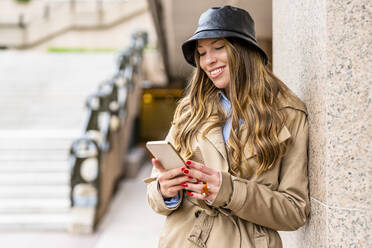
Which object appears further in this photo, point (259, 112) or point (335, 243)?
point (259, 112)

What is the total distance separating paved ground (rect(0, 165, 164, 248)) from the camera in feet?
17.8

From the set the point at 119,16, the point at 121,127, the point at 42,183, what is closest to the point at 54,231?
the point at 42,183

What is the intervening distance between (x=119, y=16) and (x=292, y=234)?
23.4m

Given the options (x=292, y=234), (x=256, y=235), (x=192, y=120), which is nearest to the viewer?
(x=256, y=235)

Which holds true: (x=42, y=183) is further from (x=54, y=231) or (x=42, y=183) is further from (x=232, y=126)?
(x=232, y=126)

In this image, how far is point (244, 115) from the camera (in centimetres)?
181

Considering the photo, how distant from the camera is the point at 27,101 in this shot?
10883mm

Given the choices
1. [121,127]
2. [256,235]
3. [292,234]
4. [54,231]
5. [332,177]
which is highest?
[332,177]

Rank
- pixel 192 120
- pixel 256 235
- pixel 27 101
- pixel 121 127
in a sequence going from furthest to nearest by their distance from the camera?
pixel 27 101 → pixel 121 127 → pixel 192 120 → pixel 256 235

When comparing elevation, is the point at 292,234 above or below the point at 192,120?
below

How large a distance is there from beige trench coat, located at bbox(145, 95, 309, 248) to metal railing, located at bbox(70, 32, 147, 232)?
14.6 feet

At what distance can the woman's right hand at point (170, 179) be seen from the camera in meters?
1.61

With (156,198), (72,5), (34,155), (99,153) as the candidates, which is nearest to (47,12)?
(72,5)

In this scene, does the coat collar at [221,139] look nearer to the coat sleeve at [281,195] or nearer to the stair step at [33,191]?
the coat sleeve at [281,195]
